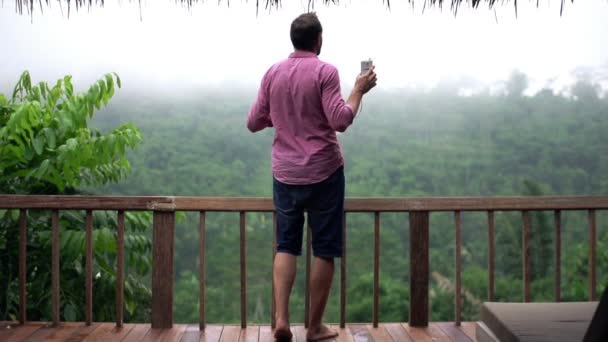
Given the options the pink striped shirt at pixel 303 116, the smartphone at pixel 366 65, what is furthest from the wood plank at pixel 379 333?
the smartphone at pixel 366 65

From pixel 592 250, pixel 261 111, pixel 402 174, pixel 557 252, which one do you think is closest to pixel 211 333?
pixel 261 111

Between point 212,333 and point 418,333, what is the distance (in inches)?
32.6

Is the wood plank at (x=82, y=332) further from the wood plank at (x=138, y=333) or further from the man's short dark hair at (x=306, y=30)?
the man's short dark hair at (x=306, y=30)

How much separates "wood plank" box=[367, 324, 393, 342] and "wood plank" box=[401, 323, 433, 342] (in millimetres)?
92

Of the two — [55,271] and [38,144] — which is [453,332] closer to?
[55,271]

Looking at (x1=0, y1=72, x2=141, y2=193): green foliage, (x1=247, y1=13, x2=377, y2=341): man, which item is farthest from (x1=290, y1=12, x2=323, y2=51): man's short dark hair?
(x1=0, y1=72, x2=141, y2=193): green foliage

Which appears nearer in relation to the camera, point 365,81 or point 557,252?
point 365,81

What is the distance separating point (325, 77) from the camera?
2439 mm

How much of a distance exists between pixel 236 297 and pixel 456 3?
2072cm

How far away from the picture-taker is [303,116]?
247 centimetres

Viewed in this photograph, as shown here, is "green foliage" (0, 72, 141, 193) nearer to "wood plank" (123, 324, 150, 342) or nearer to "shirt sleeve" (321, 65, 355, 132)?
"wood plank" (123, 324, 150, 342)

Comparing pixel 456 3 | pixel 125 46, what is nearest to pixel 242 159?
pixel 125 46

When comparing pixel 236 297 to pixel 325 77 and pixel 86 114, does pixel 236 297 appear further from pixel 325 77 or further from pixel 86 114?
pixel 325 77

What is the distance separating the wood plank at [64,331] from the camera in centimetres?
277
